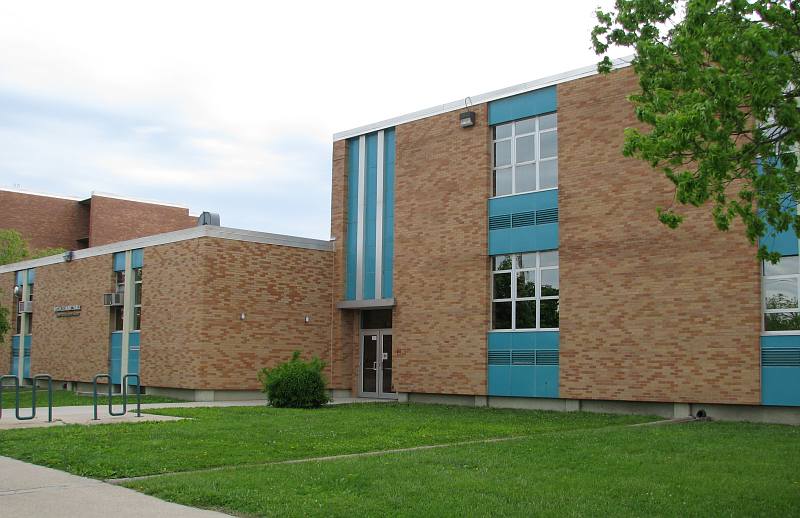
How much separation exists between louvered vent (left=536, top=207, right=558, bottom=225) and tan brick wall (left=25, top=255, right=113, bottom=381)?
53.9 feet

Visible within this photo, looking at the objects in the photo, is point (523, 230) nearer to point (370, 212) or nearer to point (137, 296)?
point (370, 212)

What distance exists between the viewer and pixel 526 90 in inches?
912

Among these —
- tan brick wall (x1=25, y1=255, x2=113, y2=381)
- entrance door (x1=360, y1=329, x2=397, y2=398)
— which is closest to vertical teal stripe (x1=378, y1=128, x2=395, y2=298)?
entrance door (x1=360, y1=329, x2=397, y2=398)

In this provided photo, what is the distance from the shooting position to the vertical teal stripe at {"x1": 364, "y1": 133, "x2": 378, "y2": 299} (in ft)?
90.9

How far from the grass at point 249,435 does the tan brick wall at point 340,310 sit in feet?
24.7

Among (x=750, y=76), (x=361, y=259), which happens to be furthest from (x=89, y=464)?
(x=361, y=259)

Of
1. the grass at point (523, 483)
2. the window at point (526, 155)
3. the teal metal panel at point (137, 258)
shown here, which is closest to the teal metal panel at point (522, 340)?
the window at point (526, 155)

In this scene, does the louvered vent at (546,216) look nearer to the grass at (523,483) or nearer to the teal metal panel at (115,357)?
the grass at (523,483)

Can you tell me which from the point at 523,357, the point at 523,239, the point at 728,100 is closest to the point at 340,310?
the point at 523,357

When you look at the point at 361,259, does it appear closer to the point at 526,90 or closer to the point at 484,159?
the point at 484,159

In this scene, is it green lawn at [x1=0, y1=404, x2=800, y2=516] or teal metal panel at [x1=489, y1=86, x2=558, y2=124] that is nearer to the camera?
green lawn at [x1=0, y1=404, x2=800, y2=516]

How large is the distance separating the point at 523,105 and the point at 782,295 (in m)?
8.69

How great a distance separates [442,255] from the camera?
81.7 ft

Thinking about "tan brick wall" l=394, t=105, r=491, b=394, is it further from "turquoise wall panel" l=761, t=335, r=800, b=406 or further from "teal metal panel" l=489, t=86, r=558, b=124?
"turquoise wall panel" l=761, t=335, r=800, b=406
